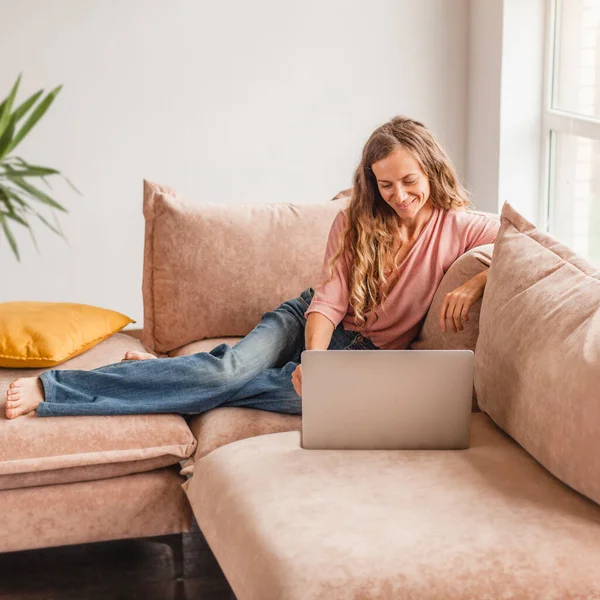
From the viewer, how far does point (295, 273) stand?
8.54ft

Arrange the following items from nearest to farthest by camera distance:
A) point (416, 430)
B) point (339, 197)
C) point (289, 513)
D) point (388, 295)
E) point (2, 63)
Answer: point (289, 513), point (416, 430), point (388, 295), point (339, 197), point (2, 63)

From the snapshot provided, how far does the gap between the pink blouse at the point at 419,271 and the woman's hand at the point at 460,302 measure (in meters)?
0.19

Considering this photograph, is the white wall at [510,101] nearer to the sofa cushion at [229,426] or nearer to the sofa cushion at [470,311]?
the sofa cushion at [470,311]

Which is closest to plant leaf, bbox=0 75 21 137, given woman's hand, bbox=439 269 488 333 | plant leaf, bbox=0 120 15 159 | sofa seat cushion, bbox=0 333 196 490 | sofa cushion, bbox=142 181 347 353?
plant leaf, bbox=0 120 15 159

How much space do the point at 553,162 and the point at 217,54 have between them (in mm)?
1369

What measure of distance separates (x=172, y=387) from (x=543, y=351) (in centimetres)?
92

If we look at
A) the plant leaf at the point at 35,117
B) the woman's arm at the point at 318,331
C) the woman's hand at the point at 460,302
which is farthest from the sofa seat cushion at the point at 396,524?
the plant leaf at the point at 35,117

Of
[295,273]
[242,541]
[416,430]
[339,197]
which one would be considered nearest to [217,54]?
[339,197]

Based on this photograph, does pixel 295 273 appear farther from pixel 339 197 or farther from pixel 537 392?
pixel 537 392

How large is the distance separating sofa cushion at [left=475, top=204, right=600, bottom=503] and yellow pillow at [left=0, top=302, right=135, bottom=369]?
1.18 metres

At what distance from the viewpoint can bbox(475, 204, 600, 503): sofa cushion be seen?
4.68ft

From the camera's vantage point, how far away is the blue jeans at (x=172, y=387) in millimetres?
2053

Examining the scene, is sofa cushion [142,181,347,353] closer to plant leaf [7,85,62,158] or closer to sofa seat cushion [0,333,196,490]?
plant leaf [7,85,62,158]

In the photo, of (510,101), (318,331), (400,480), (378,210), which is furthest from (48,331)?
(510,101)
